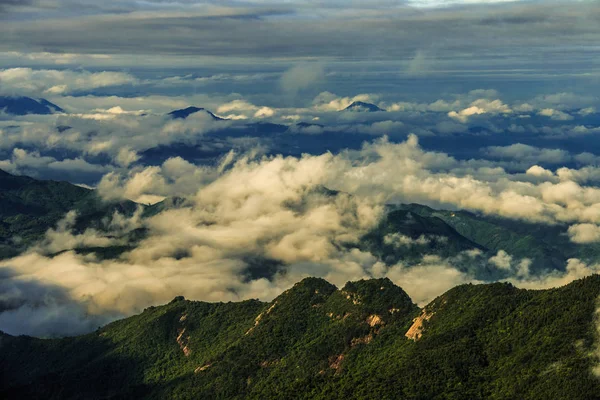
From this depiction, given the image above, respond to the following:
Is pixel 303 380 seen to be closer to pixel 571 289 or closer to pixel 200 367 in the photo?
pixel 200 367

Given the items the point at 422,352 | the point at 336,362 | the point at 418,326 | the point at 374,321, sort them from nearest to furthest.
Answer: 1. the point at 422,352
2. the point at 418,326
3. the point at 336,362
4. the point at 374,321

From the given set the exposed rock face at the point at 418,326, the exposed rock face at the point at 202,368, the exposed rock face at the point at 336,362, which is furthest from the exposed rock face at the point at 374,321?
the exposed rock face at the point at 202,368

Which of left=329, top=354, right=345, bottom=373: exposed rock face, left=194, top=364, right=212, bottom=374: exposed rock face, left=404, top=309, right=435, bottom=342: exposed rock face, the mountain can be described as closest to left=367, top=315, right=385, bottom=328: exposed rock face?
the mountain

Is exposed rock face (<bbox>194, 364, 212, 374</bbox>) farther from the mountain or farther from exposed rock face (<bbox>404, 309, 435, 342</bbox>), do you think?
exposed rock face (<bbox>404, 309, 435, 342</bbox>)

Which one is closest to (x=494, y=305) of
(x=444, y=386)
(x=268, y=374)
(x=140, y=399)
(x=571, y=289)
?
(x=571, y=289)

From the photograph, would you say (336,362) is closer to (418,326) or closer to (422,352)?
(418,326)

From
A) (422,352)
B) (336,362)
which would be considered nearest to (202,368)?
(336,362)

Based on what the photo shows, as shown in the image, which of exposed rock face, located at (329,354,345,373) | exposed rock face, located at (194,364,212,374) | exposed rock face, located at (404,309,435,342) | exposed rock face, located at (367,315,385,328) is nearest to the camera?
exposed rock face, located at (404,309,435,342)

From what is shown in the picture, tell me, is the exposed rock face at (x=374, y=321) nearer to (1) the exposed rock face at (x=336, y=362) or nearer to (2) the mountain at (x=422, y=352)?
(2) the mountain at (x=422, y=352)

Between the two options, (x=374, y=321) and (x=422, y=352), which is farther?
(x=374, y=321)
